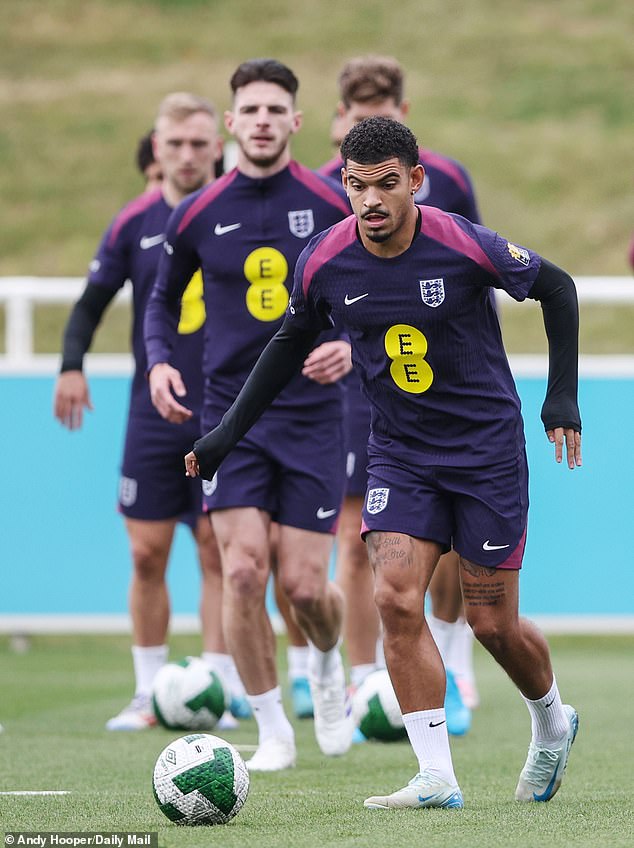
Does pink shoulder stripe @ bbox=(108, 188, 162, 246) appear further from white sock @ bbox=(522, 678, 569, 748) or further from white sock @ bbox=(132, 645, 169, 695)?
white sock @ bbox=(522, 678, 569, 748)

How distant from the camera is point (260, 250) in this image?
6750 mm

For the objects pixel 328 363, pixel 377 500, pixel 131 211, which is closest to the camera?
pixel 377 500

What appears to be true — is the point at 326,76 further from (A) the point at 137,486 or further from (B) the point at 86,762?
(B) the point at 86,762

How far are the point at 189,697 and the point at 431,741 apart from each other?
9.01 feet

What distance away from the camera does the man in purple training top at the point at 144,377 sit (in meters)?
8.27

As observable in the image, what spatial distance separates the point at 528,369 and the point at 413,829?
21.9 feet

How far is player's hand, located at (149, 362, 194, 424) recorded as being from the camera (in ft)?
21.0

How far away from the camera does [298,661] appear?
344 inches

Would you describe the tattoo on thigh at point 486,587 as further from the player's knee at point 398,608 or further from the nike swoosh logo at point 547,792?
the nike swoosh logo at point 547,792

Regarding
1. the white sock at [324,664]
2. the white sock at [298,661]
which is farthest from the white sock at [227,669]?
the white sock at [324,664]

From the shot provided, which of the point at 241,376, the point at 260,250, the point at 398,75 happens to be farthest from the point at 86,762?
the point at 398,75

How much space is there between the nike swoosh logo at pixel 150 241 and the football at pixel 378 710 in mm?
2422

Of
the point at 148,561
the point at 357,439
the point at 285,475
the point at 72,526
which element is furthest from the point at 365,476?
the point at 72,526

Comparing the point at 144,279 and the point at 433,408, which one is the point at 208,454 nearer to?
the point at 433,408
